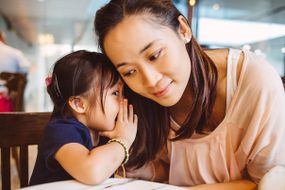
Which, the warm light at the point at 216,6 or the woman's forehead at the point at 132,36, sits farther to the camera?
the warm light at the point at 216,6

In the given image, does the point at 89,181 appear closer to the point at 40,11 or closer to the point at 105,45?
the point at 105,45

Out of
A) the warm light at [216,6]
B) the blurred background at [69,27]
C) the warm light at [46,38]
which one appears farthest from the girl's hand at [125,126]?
the warm light at [216,6]

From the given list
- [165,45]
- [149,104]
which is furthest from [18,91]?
[165,45]

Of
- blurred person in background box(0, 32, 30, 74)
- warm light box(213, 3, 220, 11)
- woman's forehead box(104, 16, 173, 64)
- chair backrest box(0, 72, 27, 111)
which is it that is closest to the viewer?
woman's forehead box(104, 16, 173, 64)

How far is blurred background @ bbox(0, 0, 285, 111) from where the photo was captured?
5.21 meters

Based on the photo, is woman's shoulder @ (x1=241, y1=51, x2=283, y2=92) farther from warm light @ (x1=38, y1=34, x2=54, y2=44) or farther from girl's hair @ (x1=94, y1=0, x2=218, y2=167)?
warm light @ (x1=38, y1=34, x2=54, y2=44)

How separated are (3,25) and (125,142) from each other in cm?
505

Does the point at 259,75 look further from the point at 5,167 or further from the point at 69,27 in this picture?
the point at 69,27

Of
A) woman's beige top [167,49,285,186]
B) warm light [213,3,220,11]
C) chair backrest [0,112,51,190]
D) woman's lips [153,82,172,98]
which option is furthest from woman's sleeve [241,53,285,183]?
warm light [213,3,220,11]

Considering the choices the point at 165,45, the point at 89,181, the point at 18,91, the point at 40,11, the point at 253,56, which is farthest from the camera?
the point at 40,11

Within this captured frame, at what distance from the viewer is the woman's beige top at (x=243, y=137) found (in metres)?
0.90

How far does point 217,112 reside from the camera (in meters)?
1.04

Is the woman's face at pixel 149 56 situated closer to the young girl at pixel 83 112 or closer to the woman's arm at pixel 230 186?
the young girl at pixel 83 112

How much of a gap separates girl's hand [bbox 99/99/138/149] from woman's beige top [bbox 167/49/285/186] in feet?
0.51
